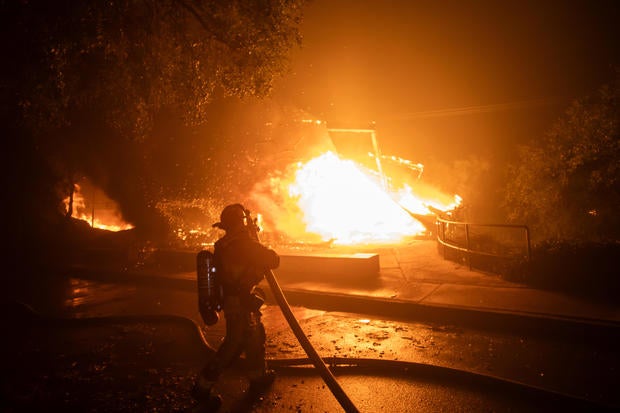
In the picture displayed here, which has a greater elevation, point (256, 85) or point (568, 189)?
point (256, 85)

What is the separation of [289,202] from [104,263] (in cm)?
816

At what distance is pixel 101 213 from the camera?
77.4 ft

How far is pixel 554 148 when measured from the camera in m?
18.9

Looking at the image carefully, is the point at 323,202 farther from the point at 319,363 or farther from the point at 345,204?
the point at 319,363

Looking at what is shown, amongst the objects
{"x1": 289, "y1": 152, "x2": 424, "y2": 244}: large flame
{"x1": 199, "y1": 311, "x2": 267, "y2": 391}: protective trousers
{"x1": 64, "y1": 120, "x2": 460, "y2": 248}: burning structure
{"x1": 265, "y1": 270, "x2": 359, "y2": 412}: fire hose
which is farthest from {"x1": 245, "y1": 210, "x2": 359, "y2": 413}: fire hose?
{"x1": 289, "y1": 152, "x2": 424, "y2": 244}: large flame

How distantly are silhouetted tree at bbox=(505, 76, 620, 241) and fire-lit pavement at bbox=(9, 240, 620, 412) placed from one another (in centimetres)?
1044

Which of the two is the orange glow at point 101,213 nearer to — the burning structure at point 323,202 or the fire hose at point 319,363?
the burning structure at point 323,202

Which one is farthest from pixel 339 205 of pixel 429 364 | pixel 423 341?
pixel 429 364

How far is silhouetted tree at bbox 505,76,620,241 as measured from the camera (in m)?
16.2

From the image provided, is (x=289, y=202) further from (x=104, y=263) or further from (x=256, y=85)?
(x=256, y=85)

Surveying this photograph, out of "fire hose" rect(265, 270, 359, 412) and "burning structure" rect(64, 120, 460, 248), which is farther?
"burning structure" rect(64, 120, 460, 248)

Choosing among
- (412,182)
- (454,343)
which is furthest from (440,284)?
(412,182)

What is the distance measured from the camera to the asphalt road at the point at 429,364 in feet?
13.5

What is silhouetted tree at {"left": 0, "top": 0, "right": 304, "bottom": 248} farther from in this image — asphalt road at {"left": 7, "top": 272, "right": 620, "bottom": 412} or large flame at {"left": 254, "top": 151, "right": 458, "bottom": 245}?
large flame at {"left": 254, "top": 151, "right": 458, "bottom": 245}
